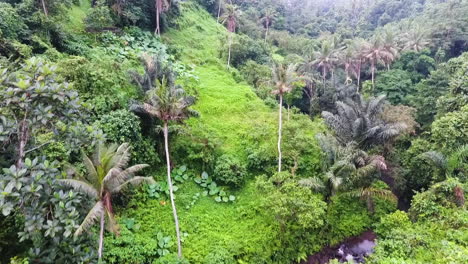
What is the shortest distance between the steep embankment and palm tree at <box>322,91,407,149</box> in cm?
278

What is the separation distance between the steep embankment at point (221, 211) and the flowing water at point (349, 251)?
2.71 meters

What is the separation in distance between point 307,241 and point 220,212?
468 cm

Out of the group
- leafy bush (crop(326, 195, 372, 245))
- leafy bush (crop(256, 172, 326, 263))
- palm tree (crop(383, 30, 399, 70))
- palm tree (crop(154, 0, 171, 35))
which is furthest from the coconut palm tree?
palm tree (crop(383, 30, 399, 70))

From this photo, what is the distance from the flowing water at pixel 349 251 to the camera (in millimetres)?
15266

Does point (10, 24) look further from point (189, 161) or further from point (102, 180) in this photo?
point (102, 180)

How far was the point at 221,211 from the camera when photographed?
52.1 feet

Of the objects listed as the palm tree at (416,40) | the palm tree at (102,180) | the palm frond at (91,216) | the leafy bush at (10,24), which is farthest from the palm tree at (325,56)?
the palm frond at (91,216)

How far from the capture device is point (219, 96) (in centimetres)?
2423

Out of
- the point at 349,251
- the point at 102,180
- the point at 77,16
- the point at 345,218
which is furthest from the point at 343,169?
the point at 77,16

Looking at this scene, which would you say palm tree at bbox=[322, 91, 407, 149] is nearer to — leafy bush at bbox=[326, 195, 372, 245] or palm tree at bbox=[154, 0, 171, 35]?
leafy bush at bbox=[326, 195, 372, 245]

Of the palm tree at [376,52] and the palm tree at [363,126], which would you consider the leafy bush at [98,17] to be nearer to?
the palm tree at [363,126]

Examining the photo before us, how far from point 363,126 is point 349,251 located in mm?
7303

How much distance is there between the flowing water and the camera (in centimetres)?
1527

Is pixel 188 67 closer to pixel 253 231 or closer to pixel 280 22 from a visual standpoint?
pixel 253 231
